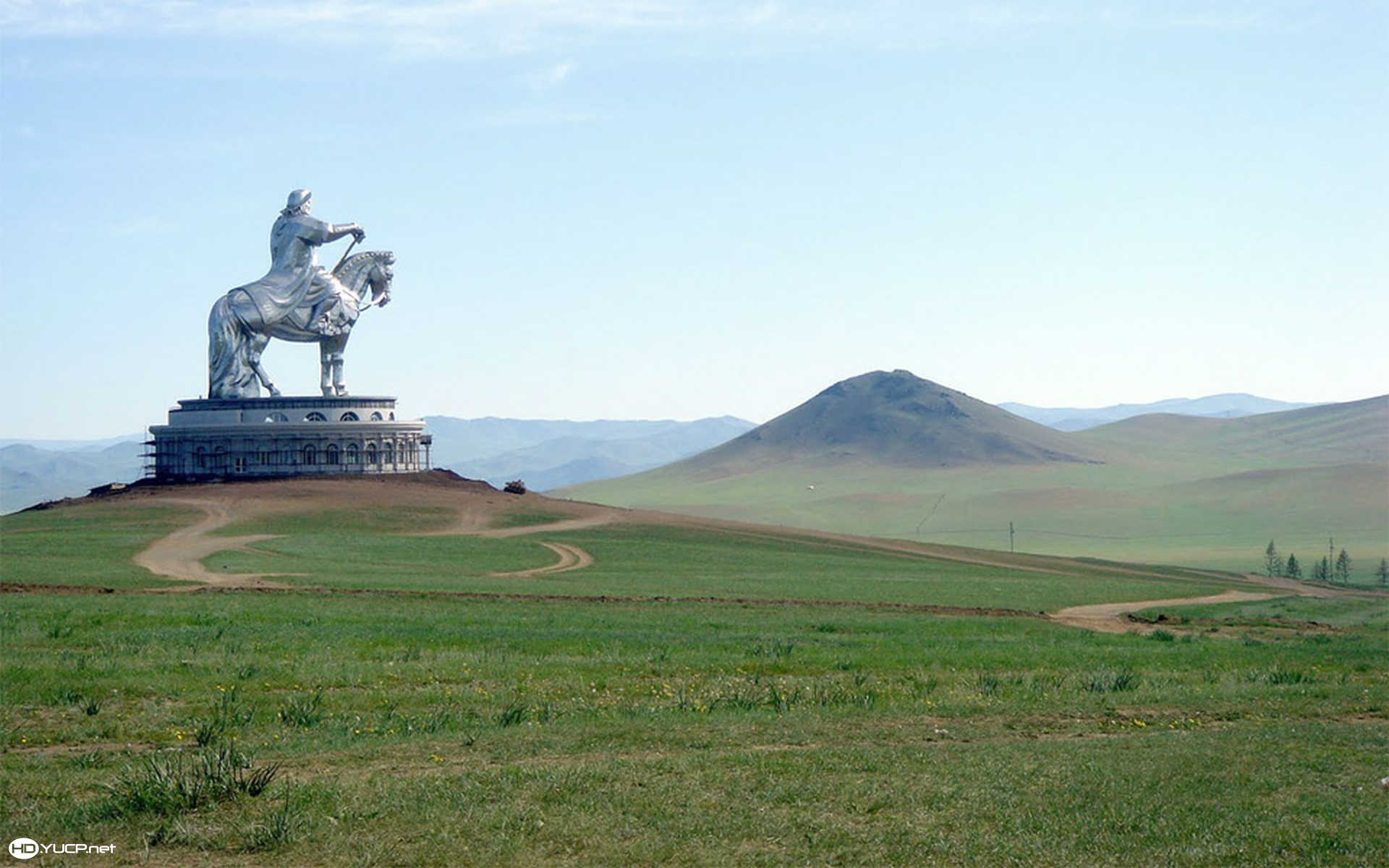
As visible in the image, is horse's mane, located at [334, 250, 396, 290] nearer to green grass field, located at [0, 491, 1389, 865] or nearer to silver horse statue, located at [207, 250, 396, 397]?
silver horse statue, located at [207, 250, 396, 397]

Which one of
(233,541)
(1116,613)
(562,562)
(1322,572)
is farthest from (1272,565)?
(233,541)

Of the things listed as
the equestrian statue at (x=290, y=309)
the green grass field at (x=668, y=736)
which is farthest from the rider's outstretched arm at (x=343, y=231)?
the green grass field at (x=668, y=736)

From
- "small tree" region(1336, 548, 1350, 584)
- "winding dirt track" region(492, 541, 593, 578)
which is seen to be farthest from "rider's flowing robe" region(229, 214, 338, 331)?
"small tree" region(1336, 548, 1350, 584)

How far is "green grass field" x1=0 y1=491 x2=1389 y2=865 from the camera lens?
49.0 feet

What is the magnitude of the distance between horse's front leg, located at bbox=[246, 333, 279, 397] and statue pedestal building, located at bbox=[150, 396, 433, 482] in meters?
2.26

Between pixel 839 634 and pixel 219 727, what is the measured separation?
16.3 meters

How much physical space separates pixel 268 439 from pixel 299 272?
397 inches

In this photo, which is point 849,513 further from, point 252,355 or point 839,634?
point 839,634

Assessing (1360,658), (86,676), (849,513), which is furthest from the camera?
(849,513)

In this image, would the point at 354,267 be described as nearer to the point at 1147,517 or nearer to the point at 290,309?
the point at 290,309

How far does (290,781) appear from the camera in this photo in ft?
54.5

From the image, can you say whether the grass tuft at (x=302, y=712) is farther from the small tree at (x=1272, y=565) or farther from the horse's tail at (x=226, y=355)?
the small tree at (x=1272, y=565)

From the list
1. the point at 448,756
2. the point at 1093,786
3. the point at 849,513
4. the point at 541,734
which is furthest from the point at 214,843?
the point at 849,513

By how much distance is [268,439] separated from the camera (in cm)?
8112
